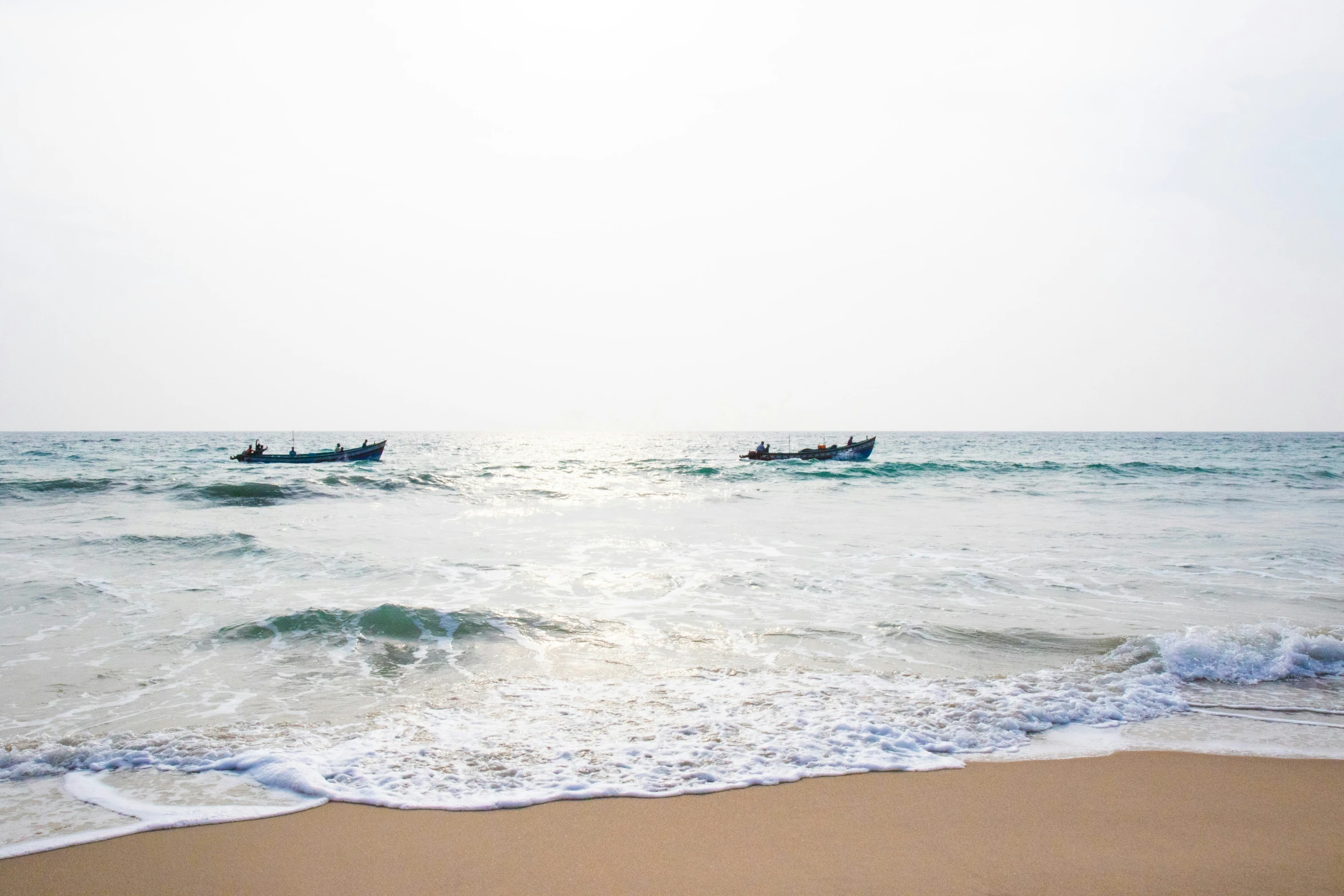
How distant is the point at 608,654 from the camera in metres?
7.89

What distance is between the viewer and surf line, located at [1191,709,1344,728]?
581 centimetres

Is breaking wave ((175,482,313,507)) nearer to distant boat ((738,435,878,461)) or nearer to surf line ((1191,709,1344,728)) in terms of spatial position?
surf line ((1191,709,1344,728))

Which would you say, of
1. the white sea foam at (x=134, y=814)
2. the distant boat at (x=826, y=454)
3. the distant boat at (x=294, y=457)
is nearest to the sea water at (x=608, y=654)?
the white sea foam at (x=134, y=814)

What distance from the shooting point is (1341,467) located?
45188 mm

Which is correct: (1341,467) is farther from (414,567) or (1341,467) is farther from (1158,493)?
(414,567)

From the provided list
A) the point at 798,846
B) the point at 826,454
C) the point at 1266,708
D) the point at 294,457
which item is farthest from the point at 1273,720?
the point at 294,457

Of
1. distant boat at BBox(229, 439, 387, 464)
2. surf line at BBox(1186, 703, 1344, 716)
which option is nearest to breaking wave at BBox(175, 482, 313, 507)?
distant boat at BBox(229, 439, 387, 464)

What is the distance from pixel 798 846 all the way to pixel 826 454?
4732 cm

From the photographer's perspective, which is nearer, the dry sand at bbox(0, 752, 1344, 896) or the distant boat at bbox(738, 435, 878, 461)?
the dry sand at bbox(0, 752, 1344, 896)

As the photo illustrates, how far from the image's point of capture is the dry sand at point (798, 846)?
141 inches

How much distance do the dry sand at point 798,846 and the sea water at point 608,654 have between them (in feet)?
0.80

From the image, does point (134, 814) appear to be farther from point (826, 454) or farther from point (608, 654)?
point (826, 454)

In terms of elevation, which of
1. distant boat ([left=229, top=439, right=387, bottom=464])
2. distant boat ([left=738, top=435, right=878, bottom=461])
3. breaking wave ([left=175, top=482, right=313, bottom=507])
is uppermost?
distant boat ([left=738, top=435, right=878, bottom=461])

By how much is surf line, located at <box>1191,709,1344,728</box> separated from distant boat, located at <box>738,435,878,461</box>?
42.6 m
